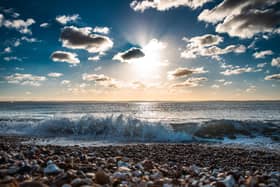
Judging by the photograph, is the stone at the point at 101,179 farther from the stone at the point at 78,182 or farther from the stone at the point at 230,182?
the stone at the point at 230,182

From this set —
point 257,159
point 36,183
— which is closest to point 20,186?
point 36,183

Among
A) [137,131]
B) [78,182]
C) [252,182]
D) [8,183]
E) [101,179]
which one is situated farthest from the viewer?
[137,131]

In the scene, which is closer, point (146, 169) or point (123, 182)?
point (123, 182)

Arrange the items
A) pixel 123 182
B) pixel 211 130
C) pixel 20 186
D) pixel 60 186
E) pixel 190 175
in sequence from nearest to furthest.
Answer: pixel 20 186 < pixel 60 186 < pixel 123 182 < pixel 190 175 < pixel 211 130

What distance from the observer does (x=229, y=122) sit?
14859 millimetres

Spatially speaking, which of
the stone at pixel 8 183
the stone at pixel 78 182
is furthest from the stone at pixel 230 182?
the stone at pixel 8 183

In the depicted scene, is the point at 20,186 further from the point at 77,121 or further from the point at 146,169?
the point at 77,121

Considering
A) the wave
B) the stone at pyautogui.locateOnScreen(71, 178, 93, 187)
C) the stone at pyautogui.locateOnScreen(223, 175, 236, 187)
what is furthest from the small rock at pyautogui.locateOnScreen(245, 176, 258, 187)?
the wave

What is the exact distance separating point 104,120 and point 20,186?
11.3 m

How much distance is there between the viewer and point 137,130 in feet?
41.3

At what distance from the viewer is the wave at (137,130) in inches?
464

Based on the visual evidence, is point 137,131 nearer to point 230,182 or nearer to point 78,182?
point 230,182

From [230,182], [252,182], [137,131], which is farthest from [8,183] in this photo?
[137,131]

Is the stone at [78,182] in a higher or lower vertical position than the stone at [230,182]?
higher
